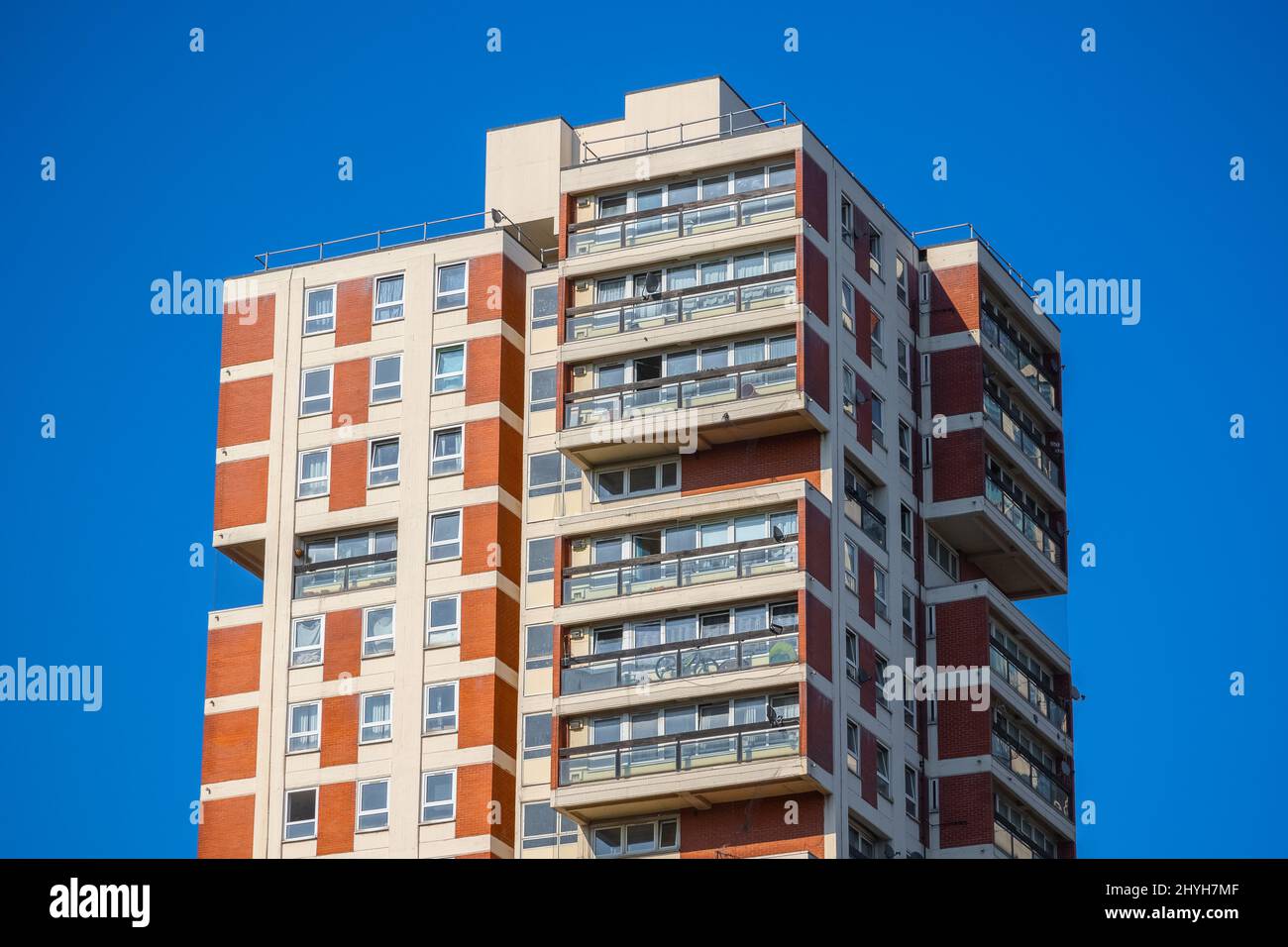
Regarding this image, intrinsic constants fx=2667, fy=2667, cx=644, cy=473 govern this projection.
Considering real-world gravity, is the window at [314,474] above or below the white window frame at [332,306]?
below

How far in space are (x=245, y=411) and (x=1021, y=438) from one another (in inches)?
1020

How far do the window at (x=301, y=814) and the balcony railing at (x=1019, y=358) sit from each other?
26913mm

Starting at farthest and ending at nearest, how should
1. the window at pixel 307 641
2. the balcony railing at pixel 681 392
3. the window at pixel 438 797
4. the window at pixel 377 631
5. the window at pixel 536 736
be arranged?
the window at pixel 307 641
the window at pixel 377 631
the window at pixel 536 736
the balcony railing at pixel 681 392
the window at pixel 438 797

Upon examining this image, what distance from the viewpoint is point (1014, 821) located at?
8344 centimetres

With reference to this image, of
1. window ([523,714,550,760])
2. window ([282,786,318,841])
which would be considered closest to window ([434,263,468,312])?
window ([523,714,550,760])

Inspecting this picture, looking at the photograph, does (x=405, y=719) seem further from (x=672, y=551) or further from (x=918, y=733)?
(x=918, y=733)

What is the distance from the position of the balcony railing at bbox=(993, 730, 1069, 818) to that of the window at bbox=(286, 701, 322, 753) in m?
20.8

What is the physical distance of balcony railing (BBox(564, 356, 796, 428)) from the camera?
78750 mm

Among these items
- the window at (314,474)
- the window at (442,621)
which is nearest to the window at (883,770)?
the window at (442,621)

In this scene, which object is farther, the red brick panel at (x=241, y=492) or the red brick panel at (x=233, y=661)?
the red brick panel at (x=241, y=492)

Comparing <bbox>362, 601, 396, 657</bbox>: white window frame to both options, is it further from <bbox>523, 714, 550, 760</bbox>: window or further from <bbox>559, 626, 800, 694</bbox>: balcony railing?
<bbox>559, 626, 800, 694</bbox>: balcony railing

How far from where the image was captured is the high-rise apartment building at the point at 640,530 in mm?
76250

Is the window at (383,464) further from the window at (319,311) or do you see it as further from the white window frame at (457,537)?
the window at (319,311)

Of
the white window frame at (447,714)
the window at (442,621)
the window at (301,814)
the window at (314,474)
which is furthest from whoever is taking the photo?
the window at (314,474)
